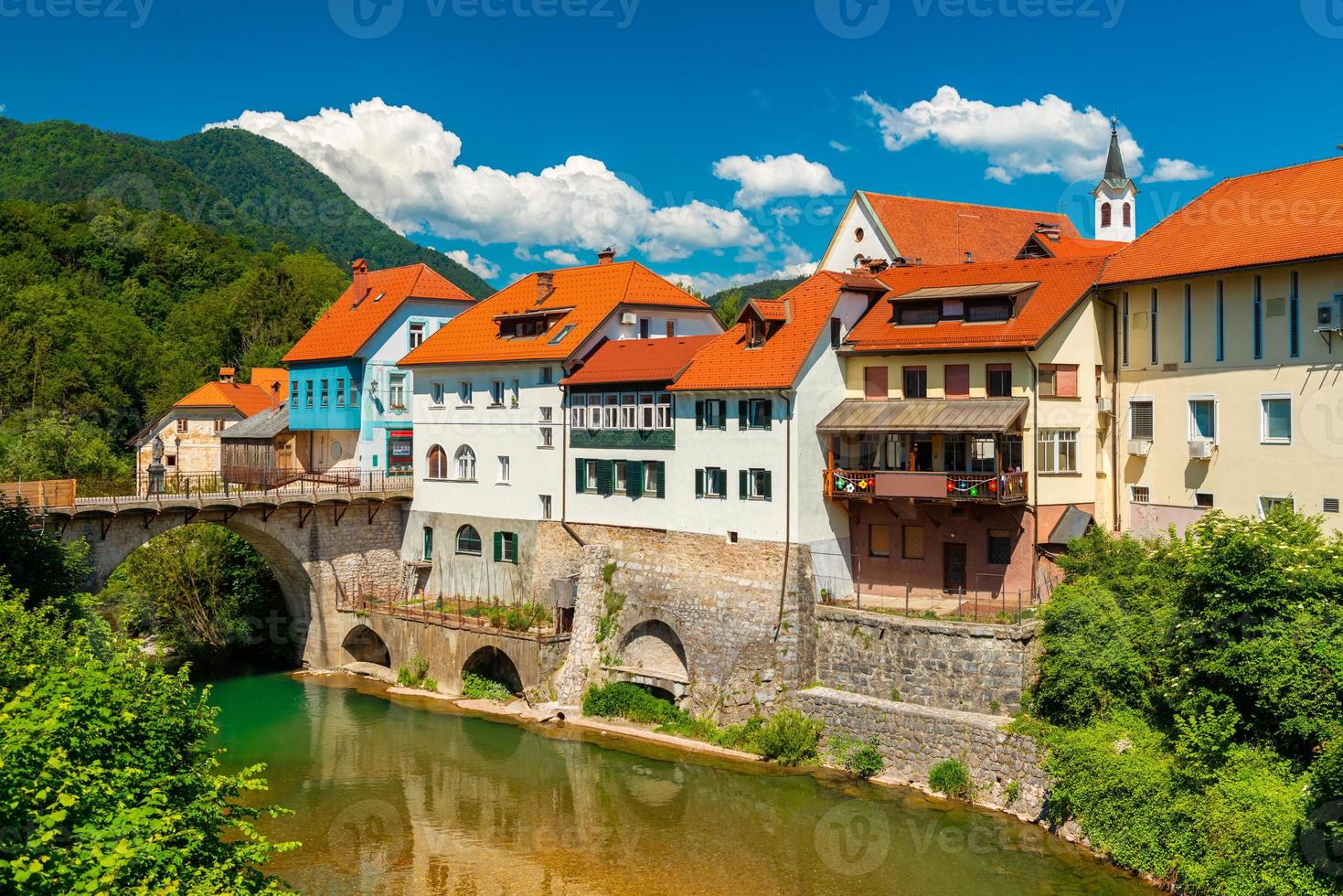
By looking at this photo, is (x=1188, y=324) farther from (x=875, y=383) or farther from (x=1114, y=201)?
(x=1114, y=201)

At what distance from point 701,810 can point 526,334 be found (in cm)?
1987

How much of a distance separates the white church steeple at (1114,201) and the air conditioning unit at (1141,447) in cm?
2298

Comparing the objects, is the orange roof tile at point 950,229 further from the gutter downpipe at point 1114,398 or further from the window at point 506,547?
the window at point 506,547

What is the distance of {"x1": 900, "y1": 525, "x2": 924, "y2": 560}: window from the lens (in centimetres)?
3356

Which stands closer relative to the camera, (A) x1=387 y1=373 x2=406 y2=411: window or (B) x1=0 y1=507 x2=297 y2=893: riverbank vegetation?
(B) x1=0 y1=507 x2=297 y2=893: riverbank vegetation

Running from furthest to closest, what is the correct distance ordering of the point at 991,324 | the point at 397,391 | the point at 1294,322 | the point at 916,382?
the point at 397,391 → the point at 916,382 → the point at 991,324 → the point at 1294,322

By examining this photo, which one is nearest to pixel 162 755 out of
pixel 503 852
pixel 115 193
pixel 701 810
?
pixel 503 852

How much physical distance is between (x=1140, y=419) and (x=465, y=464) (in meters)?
23.0

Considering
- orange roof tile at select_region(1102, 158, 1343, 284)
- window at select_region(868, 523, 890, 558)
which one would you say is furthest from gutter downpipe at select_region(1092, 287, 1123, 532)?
window at select_region(868, 523, 890, 558)

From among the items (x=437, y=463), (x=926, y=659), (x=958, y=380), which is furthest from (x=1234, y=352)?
(x=437, y=463)

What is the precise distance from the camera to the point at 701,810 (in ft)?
92.4

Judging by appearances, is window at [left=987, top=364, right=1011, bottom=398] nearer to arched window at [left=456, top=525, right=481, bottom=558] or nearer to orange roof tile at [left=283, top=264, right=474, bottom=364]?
arched window at [left=456, top=525, right=481, bottom=558]

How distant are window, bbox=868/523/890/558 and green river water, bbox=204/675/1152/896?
23.3ft

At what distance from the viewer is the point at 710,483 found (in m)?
35.4
